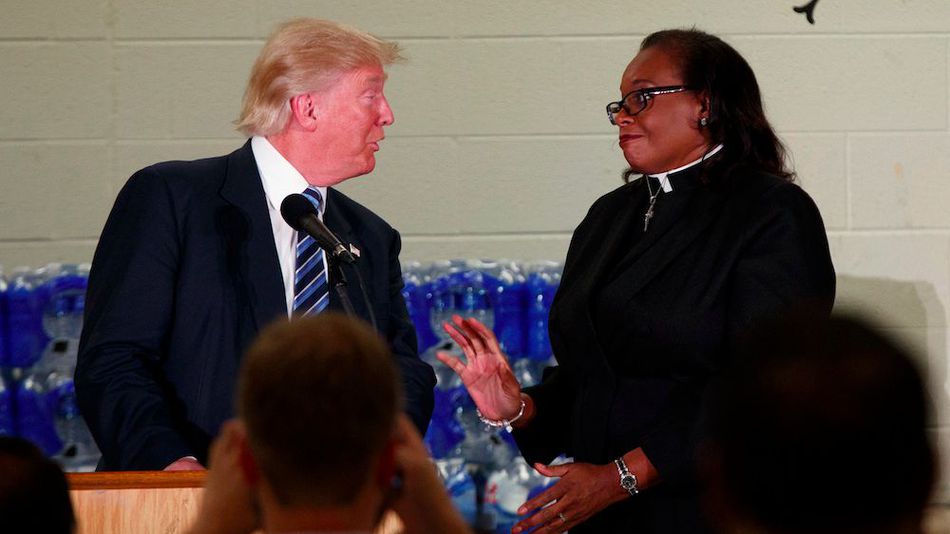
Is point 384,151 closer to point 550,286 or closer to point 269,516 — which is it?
point 550,286

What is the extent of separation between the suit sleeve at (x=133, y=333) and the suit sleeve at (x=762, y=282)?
29.3 inches

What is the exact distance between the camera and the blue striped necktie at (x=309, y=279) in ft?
6.78

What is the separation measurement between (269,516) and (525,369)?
2.33 meters

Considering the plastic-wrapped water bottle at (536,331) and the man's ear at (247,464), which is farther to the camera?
the plastic-wrapped water bottle at (536,331)

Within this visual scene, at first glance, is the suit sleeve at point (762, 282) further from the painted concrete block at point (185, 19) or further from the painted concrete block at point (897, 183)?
the painted concrete block at point (185, 19)

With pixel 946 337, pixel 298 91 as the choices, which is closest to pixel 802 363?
pixel 298 91

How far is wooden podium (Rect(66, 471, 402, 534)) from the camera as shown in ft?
5.26

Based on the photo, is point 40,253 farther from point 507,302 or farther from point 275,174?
point 275,174

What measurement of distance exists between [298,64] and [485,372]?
64cm

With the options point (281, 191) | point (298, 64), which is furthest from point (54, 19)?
point (281, 191)

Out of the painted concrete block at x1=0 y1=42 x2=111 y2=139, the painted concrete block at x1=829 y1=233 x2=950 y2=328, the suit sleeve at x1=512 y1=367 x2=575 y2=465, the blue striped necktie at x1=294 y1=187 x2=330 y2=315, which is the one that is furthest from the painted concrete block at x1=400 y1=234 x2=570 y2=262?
the blue striped necktie at x1=294 y1=187 x2=330 y2=315

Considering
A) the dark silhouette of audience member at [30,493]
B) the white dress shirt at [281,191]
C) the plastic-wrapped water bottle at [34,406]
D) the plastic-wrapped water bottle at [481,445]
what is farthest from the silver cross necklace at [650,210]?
the plastic-wrapped water bottle at [34,406]

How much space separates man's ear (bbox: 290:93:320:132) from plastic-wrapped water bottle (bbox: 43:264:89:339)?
3.97 feet

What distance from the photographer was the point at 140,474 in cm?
161
